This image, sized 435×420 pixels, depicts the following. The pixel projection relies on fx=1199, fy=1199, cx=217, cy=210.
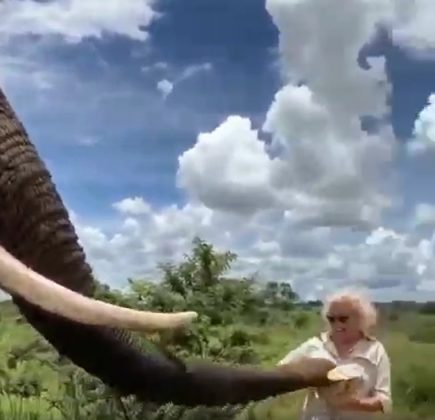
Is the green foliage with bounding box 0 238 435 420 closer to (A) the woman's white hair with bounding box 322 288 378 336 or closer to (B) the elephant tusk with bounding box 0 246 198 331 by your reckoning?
(A) the woman's white hair with bounding box 322 288 378 336

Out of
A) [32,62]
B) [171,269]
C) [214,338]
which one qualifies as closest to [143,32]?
[32,62]

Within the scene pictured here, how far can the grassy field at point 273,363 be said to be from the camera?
79.2 inches

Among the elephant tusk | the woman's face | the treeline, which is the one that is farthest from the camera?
the treeline

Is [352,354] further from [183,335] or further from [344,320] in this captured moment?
[183,335]

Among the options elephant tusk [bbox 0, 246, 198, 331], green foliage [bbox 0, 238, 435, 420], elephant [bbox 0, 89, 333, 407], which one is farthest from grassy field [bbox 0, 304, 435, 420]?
elephant tusk [bbox 0, 246, 198, 331]

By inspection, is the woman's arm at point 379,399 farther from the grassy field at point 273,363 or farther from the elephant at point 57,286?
the elephant at point 57,286

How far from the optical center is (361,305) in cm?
194

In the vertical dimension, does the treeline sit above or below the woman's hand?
above

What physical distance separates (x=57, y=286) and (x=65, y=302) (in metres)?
0.02

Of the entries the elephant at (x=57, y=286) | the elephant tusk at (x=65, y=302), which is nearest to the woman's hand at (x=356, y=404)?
the elephant at (x=57, y=286)

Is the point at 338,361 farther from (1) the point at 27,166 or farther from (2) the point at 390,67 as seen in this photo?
(1) the point at 27,166

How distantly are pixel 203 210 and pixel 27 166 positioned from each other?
57 cm

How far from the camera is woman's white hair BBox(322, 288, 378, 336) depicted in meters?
1.94

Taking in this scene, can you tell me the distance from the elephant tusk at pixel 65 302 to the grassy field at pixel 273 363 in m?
0.56
